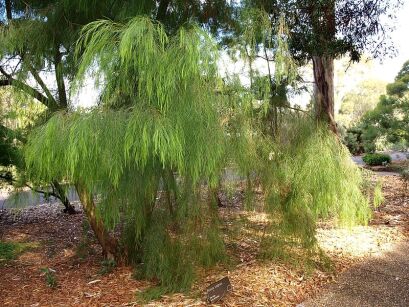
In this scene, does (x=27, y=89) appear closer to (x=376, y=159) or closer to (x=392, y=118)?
(x=392, y=118)

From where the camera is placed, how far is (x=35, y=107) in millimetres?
2896

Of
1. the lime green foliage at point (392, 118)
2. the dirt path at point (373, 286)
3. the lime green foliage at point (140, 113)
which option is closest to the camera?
the lime green foliage at point (140, 113)

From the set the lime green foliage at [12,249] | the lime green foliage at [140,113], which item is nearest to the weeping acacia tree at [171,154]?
the lime green foliage at [140,113]

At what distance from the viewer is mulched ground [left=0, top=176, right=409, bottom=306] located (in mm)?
2711

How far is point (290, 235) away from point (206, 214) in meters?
0.73

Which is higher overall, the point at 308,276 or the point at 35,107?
the point at 35,107

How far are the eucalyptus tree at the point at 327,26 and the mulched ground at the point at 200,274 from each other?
1290mm

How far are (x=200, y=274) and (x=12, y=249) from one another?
240 cm

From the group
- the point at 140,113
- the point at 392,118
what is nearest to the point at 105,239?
the point at 140,113

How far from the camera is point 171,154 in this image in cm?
163

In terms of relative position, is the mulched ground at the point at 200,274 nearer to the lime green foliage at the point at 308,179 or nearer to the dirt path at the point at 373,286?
the dirt path at the point at 373,286

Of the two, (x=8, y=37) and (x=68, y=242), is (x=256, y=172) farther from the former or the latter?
(x=68, y=242)

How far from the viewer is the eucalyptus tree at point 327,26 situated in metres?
3.15

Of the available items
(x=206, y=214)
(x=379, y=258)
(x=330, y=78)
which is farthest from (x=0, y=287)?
(x=330, y=78)
